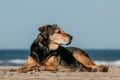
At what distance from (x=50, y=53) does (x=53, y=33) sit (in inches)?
24.8

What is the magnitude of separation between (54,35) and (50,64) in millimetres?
911

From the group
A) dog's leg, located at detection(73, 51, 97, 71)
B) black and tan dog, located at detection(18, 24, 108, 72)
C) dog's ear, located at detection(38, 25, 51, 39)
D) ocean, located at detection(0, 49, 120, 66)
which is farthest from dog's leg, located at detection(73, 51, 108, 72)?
ocean, located at detection(0, 49, 120, 66)

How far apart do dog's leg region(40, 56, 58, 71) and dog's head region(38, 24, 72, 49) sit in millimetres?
514

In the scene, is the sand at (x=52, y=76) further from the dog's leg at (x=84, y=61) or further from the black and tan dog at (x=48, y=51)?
the dog's leg at (x=84, y=61)

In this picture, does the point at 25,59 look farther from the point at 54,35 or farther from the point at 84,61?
the point at 54,35

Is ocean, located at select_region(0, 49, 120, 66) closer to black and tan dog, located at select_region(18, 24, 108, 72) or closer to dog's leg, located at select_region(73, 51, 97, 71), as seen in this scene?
dog's leg, located at select_region(73, 51, 97, 71)

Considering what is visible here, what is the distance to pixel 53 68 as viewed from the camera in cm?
1841

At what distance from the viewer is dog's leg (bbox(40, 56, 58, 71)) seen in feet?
60.2

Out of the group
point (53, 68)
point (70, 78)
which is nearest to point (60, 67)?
point (53, 68)

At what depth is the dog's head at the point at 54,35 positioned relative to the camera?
18234 mm

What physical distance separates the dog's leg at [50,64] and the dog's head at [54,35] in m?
0.51

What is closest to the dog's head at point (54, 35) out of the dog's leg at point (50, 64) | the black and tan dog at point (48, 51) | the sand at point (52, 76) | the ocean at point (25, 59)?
the black and tan dog at point (48, 51)

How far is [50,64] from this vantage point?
60.5 ft

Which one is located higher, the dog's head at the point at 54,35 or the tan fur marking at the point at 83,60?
the dog's head at the point at 54,35
